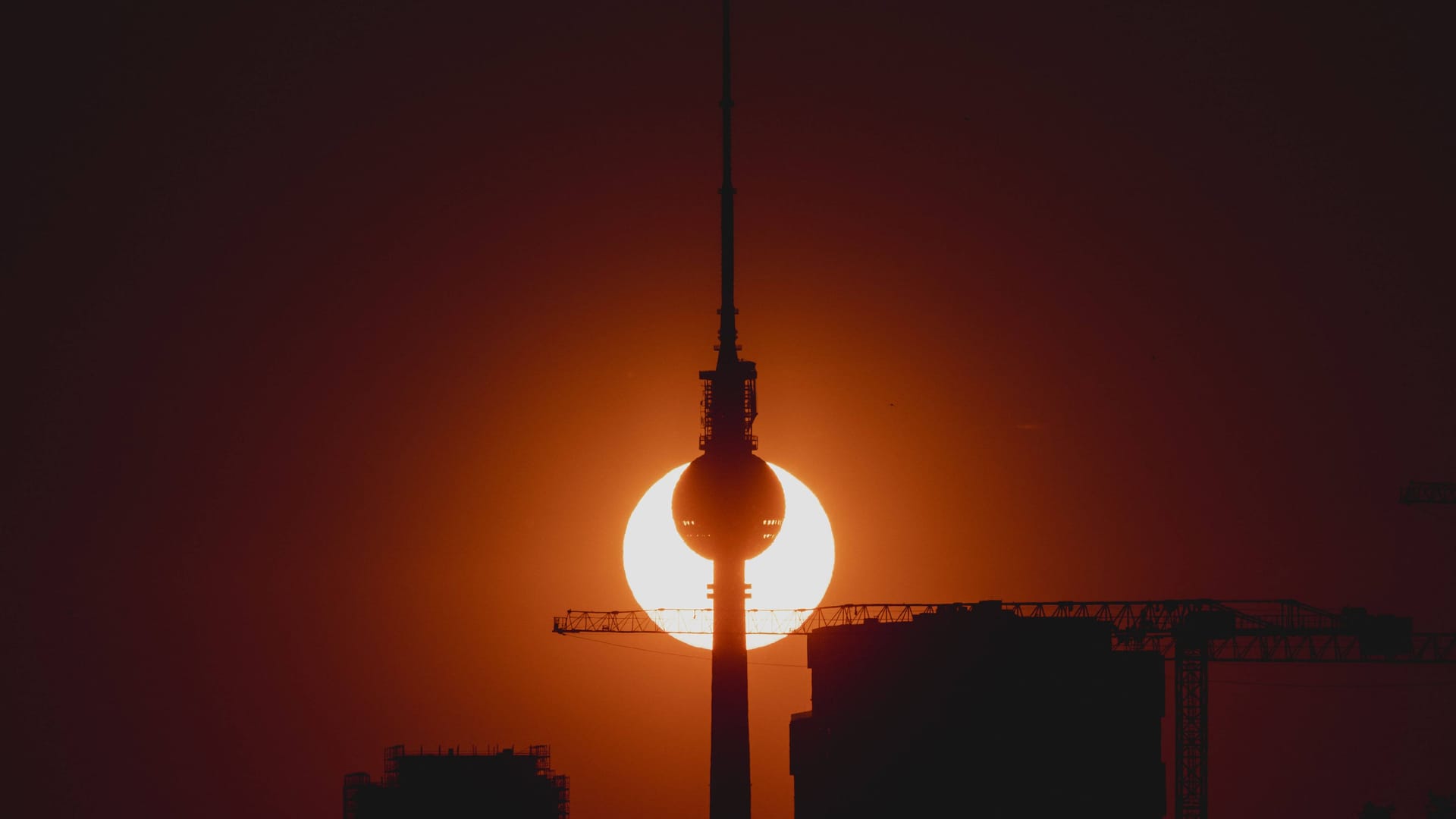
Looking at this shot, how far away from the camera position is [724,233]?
171m

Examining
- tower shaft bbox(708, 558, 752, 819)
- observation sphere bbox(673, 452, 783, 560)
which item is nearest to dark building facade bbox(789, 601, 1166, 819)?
tower shaft bbox(708, 558, 752, 819)

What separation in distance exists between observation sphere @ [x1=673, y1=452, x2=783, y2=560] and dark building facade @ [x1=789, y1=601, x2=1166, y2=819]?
706 inches

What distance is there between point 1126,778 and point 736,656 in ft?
111

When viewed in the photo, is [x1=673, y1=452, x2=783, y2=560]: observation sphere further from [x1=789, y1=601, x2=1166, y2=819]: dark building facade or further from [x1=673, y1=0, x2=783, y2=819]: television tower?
[x1=789, y1=601, x2=1166, y2=819]: dark building facade

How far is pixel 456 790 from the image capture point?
15950 cm

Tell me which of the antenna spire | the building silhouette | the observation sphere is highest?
the antenna spire

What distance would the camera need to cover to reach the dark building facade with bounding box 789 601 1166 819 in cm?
14612

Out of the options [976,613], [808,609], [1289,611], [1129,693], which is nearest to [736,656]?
[808,609]

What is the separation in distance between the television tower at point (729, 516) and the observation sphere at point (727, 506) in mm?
64

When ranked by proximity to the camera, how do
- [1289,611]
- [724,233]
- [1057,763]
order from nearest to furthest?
[1057,763], [1289,611], [724,233]

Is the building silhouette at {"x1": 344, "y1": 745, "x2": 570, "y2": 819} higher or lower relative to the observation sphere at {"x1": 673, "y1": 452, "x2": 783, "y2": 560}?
lower

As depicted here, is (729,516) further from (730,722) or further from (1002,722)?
(1002,722)

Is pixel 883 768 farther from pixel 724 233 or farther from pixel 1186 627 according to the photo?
pixel 724 233

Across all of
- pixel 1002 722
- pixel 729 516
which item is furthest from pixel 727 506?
pixel 1002 722
